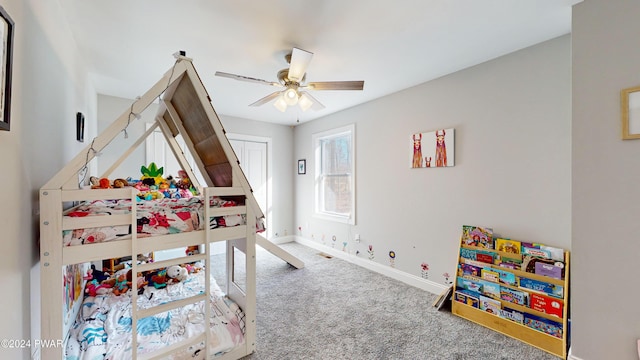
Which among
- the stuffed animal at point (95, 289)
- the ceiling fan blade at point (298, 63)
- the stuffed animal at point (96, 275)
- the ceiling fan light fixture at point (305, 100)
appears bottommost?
the stuffed animal at point (95, 289)

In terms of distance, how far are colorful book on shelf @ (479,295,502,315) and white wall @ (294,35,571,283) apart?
459 millimetres

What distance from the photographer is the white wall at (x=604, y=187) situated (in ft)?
4.83

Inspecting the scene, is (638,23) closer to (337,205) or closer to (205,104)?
(205,104)

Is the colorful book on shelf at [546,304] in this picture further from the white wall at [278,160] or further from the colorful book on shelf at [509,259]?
the white wall at [278,160]

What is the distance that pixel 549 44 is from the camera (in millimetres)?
2029

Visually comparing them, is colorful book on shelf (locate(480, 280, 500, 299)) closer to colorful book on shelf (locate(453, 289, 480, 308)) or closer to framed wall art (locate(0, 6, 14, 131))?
colorful book on shelf (locate(453, 289, 480, 308))

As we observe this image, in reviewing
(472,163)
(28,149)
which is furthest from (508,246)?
(28,149)

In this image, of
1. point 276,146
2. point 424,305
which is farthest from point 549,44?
point 276,146

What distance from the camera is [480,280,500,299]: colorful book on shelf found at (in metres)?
2.18

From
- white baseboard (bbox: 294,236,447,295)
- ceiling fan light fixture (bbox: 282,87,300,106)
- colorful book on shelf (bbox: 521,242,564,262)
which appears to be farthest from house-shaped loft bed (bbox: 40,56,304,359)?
colorful book on shelf (bbox: 521,242,564,262)

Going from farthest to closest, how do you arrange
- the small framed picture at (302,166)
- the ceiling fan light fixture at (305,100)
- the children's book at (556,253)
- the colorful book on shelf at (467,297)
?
1. the small framed picture at (302,166)
2. the ceiling fan light fixture at (305,100)
3. the colorful book on shelf at (467,297)
4. the children's book at (556,253)

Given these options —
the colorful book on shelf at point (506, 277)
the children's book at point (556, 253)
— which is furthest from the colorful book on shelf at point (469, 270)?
the children's book at point (556, 253)

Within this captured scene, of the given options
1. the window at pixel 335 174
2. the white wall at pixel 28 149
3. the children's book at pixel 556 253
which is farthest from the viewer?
the window at pixel 335 174

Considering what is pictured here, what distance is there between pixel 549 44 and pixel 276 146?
405cm
